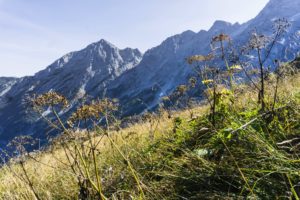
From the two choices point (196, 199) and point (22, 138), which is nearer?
point (196, 199)

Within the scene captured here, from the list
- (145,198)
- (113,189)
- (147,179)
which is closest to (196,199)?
(145,198)

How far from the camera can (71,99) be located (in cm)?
376

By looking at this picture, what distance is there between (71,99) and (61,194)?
3.30 ft

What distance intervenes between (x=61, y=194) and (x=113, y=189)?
73cm

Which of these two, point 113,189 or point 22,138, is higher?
point 22,138

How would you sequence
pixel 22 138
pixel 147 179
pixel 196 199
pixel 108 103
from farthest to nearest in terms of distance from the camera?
pixel 22 138
pixel 108 103
pixel 147 179
pixel 196 199

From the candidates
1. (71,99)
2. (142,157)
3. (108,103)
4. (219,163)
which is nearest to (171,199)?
(219,163)

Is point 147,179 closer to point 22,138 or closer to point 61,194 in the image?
point 61,194

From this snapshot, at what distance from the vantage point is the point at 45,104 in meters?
3.42

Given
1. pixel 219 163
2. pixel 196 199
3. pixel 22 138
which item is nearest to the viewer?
pixel 196 199

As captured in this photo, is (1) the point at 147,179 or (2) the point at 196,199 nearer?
(2) the point at 196,199

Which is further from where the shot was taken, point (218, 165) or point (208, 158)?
point (208, 158)

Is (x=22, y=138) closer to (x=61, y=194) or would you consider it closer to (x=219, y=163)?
(x=61, y=194)

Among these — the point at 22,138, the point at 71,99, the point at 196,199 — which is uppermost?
the point at 71,99
